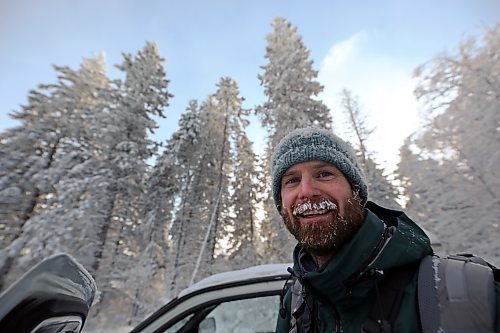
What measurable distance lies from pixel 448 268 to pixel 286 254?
679 inches

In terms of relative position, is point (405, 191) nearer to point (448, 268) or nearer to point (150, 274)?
point (150, 274)

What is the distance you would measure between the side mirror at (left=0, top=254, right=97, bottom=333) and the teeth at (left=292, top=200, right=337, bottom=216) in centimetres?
134

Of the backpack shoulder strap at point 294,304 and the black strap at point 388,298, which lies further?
the backpack shoulder strap at point 294,304

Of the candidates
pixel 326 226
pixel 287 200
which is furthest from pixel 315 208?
pixel 287 200

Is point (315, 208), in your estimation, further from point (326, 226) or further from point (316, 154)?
point (316, 154)

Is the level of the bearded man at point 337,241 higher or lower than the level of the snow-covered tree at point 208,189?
lower

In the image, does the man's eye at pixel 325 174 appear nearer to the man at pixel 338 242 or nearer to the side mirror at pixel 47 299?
the man at pixel 338 242

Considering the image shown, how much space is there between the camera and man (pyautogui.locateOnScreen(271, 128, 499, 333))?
4.68 feet

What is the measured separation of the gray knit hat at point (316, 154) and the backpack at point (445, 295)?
2.31ft

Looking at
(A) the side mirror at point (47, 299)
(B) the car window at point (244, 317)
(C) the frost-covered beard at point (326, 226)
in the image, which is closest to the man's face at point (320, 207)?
(C) the frost-covered beard at point (326, 226)

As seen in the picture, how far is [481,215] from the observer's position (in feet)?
40.6

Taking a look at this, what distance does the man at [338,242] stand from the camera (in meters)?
1.43

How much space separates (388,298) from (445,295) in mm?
251

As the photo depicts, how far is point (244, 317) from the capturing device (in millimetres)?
3188
